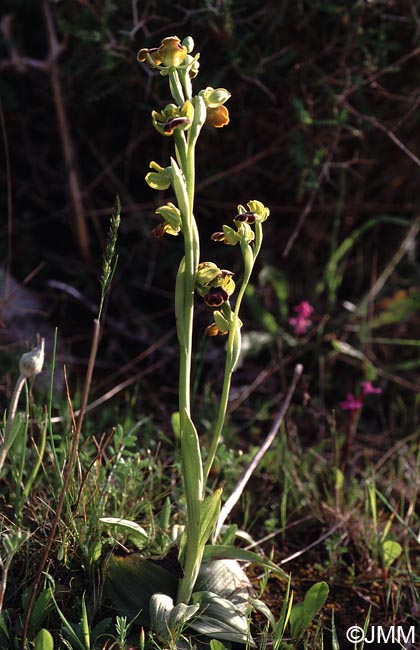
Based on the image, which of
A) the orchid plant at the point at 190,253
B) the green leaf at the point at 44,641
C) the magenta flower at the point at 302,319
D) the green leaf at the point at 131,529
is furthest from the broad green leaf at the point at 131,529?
the magenta flower at the point at 302,319

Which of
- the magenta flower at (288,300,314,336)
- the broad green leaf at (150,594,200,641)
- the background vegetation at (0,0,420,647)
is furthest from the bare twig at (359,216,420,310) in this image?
the broad green leaf at (150,594,200,641)

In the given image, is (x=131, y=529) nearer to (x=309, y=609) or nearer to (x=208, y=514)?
(x=208, y=514)

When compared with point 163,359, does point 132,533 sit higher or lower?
higher

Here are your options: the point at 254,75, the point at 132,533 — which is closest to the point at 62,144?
the point at 254,75

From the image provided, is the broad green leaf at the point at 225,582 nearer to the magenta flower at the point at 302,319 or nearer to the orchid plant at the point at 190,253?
the orchid plant at the point at 190,253

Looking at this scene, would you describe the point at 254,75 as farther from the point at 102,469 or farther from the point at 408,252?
the point at 102,469
